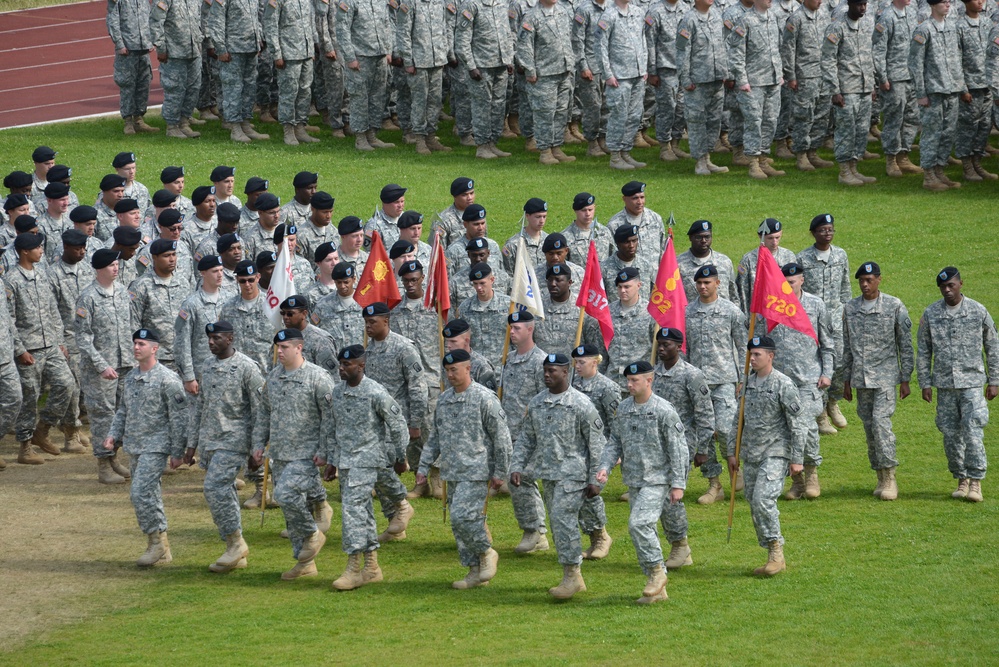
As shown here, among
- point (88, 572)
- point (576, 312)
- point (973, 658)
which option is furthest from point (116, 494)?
point (973, 658)

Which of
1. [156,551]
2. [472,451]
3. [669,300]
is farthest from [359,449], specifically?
[669,300]

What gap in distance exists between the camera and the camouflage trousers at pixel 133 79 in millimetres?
26031

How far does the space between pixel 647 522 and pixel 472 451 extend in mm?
1576

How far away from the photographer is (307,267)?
627 inches

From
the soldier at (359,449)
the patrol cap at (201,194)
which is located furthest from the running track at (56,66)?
the soldier at (359,449)

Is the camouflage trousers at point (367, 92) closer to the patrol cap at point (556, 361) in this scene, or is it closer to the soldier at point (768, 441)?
the soldier at point (768, 441)

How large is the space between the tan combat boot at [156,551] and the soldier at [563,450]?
3184 millimetres

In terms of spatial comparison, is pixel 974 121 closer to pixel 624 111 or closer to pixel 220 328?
pixel 624 111

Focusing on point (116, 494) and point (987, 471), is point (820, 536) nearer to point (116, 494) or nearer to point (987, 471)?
point (987, 471)

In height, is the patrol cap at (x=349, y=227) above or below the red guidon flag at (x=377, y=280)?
above

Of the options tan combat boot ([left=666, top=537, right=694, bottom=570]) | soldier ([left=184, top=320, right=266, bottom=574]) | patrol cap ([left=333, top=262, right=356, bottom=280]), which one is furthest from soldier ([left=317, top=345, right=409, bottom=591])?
tan combat boot ([left=666, top=537, right=694, bottom=570])

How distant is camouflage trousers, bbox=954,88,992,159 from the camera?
22859 millimetres

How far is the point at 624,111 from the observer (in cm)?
2366

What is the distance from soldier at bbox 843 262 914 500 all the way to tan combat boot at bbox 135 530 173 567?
6366mm
